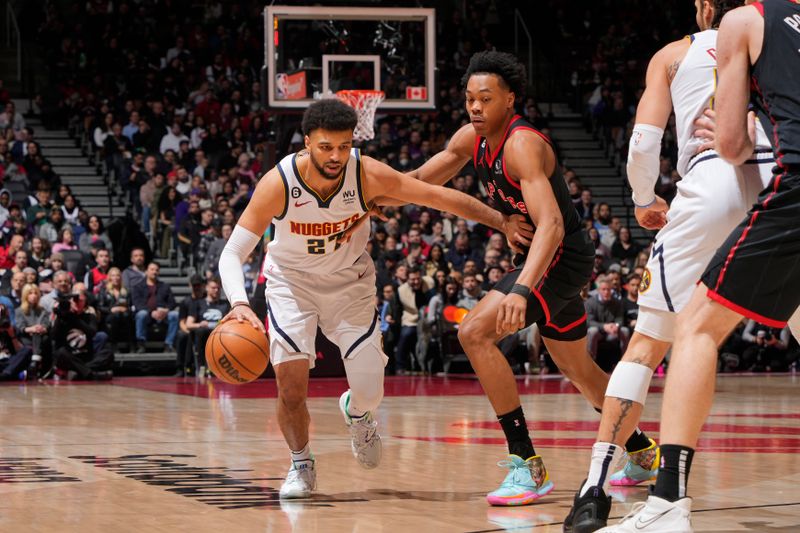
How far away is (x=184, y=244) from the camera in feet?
56.6

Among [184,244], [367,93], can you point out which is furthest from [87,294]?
[367,93]

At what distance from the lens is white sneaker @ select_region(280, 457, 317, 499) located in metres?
5.19

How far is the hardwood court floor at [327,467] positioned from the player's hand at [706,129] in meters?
1.41

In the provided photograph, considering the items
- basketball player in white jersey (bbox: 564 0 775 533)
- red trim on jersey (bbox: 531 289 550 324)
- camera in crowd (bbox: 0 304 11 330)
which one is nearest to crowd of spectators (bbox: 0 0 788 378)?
camera in crowd (bbox: 0 304 11 330)

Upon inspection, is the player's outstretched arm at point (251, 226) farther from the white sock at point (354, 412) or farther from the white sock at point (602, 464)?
the white sock at point (602, 464)

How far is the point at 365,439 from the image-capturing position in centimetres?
574

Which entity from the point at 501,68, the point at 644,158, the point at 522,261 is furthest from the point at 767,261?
the point at 501,68

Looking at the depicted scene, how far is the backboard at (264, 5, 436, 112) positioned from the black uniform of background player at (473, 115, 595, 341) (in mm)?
8105

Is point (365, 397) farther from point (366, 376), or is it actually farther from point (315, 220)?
point (315, 220)

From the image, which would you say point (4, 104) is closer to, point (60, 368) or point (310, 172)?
point (60, 368)

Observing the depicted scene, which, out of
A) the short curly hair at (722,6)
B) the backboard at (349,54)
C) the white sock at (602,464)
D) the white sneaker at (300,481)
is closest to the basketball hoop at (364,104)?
the backboard at (349,54)

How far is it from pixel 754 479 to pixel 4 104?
16.2 meters

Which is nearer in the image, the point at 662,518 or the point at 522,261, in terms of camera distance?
the point at 662,518

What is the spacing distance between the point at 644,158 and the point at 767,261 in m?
0.97
